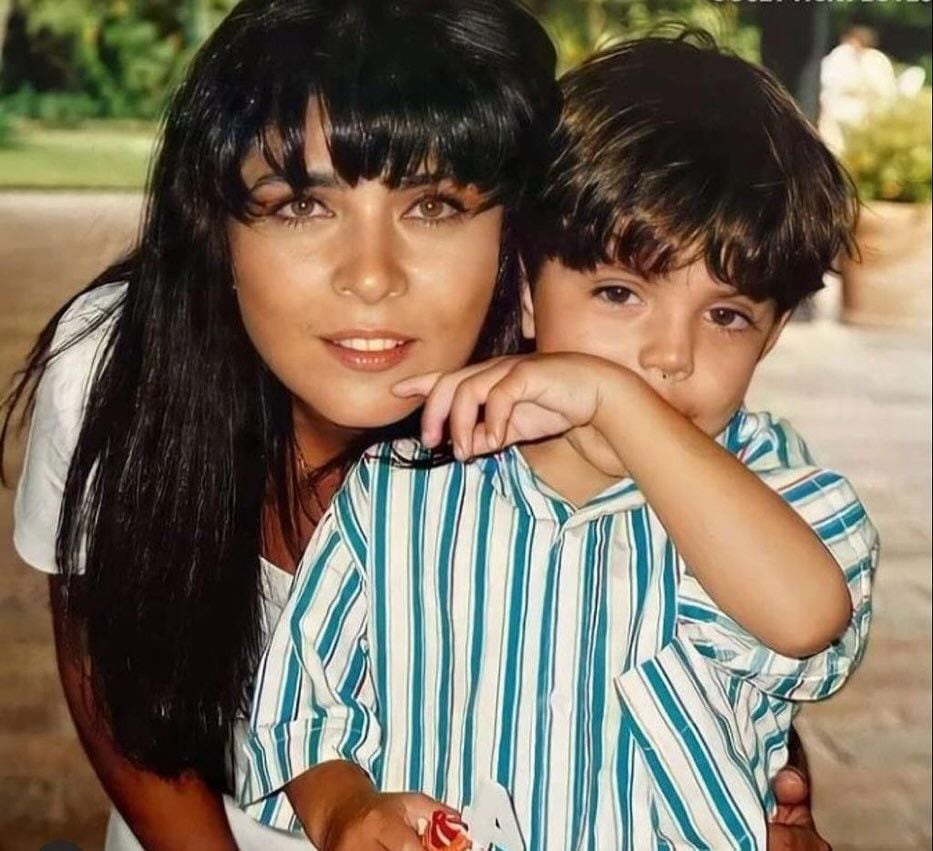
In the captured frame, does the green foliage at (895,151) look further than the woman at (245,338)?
Yes

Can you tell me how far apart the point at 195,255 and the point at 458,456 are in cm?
21

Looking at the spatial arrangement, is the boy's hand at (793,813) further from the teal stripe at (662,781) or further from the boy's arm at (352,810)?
the boy's arm at (352,810)

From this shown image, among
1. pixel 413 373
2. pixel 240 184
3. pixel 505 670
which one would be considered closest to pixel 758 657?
pixel 505 670

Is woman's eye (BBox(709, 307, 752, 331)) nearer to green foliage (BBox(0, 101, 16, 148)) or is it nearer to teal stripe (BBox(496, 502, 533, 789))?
teal stripe (BBox(496, 502, 533, 789))

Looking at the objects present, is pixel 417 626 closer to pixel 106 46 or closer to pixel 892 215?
pixel 106 46

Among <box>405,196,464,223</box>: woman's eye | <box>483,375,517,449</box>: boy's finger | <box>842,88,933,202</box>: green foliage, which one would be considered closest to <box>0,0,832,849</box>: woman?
<box>405,196,464,223</box>: woman's eye

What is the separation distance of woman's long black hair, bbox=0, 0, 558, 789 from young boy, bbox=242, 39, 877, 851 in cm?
5

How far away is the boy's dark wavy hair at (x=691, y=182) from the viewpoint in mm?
759

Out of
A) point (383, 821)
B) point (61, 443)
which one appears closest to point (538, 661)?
point (383, 821)

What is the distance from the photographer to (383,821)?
0.77 metres

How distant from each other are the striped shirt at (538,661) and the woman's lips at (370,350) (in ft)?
0.18

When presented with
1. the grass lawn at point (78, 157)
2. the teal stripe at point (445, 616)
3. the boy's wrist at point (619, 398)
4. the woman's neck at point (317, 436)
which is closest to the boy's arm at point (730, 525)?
the boy's wrist at point (619, 398)

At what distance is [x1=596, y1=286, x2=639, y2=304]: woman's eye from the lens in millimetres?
779

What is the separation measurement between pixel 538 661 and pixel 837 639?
16 cm
